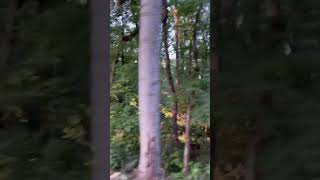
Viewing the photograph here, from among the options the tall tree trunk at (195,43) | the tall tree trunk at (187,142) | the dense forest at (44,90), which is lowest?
the tall tree trunk at (187,142)

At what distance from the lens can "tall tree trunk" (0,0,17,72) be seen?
204cm

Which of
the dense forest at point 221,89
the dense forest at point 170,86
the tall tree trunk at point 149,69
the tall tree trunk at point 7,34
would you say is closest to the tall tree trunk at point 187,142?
the dense forest at point 170,86

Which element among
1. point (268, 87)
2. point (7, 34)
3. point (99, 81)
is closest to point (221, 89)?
point (268, 87)

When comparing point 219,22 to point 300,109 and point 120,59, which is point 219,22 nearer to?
point 300,109

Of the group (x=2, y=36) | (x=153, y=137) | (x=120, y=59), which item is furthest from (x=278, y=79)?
(x=120, y=59)

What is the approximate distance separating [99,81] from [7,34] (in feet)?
1.44

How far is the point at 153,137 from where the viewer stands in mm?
4914

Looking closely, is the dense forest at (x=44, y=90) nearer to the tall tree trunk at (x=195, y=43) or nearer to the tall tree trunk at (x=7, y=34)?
the tall tree trunk at (x=7, y=34)

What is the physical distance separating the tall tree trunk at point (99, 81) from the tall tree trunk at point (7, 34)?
1.09ft

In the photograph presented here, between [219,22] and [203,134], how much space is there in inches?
220

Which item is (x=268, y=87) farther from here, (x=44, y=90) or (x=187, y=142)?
(x=187, y=142)

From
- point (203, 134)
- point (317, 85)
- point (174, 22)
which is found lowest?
point (203, 134)

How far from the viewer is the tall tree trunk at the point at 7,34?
2045 mm

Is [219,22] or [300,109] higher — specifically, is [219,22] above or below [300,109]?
above
